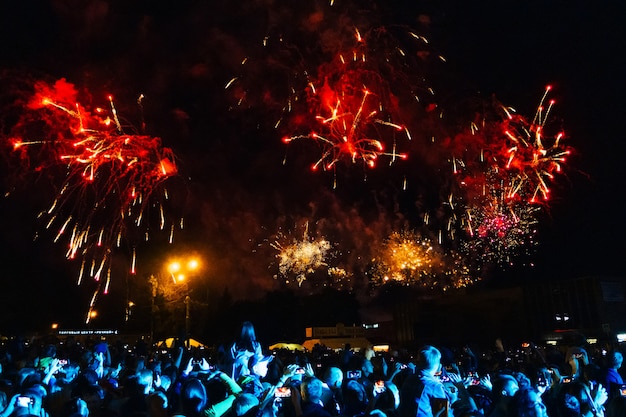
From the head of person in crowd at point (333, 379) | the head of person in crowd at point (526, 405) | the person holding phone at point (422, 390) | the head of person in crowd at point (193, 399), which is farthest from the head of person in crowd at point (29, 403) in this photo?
the head of person in crowd at point (526, 405)

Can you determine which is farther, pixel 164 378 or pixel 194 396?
pixel 164 378

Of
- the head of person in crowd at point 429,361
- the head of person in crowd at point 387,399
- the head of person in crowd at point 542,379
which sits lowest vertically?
the head of person in crowd at point 387,399

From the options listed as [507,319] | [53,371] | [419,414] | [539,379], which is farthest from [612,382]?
[507,319]

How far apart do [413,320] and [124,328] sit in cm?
3010

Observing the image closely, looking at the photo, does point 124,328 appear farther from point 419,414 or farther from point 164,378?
point 419,414

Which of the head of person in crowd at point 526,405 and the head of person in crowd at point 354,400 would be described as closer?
the head of person in crowd at point 526,405

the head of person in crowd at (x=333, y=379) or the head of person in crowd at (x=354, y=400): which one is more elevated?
the head of person in crowd at (x=333, y=379)

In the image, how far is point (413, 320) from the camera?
44406 mm

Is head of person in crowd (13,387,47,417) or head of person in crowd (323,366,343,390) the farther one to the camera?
head of person in crowd (323,366,343,390)

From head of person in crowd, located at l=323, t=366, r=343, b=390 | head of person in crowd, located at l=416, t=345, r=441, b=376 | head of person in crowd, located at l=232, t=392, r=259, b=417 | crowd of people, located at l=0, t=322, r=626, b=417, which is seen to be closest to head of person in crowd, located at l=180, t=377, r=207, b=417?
crowd of people, located at l=0, t=322, r=626, b=417

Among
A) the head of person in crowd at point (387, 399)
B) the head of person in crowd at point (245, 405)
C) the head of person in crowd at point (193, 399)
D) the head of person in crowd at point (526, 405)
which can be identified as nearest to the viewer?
the head of person in crowd at point (526, 405)

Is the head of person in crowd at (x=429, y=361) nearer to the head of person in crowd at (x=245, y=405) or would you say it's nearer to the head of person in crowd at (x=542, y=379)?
the head of person in crowd at (x=245, y=405)

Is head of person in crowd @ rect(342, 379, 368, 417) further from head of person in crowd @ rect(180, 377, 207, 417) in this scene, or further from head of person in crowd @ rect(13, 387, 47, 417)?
head of person in crowd @ rect(13, 387, 47, 417)

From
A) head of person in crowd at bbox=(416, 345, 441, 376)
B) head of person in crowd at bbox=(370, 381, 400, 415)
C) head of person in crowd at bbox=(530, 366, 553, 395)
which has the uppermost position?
head of person in crowd at bbox=(416, 345, 441, 376)
